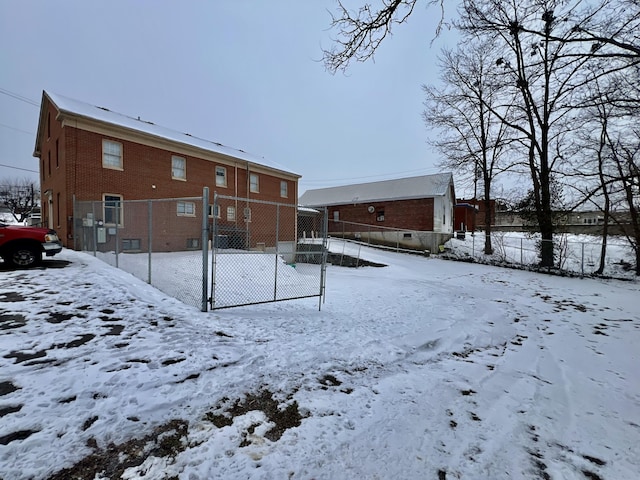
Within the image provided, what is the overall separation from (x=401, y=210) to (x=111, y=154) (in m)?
21.0

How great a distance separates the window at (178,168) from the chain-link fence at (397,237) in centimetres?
1029

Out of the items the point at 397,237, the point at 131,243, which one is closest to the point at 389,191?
the point at 397,237

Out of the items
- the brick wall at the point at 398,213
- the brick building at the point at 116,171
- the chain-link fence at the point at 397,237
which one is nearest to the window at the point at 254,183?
the brick building at the point at 116,171

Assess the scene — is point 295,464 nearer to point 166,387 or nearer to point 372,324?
point 166,387

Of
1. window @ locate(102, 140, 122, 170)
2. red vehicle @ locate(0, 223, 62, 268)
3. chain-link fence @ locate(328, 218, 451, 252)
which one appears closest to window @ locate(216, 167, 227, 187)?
window @ locate(102, 140, 122, 170)

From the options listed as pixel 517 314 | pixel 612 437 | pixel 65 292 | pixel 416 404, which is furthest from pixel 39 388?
pixel 517 314

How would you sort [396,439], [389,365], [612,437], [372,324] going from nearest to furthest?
[396,439]
[612,437]
[389,365]
[372,324]

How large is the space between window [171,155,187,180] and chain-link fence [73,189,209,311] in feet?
6.46

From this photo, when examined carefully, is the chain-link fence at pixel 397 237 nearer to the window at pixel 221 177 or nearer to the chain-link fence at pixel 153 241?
the window at pixel 221 177

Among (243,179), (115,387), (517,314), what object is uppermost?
(243,179)

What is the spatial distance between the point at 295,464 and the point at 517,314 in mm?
6776

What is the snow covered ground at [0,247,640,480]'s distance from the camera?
204cm

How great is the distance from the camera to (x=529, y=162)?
1648 centimetres

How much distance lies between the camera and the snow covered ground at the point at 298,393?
204 centimetres
